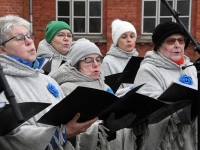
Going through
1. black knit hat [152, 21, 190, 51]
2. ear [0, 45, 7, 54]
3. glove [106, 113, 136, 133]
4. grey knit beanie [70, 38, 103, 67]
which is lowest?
glove [106, 113, 136, 133]

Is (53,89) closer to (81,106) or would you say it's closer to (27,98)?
(27,98)

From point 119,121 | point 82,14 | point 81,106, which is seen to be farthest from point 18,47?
point 82,14

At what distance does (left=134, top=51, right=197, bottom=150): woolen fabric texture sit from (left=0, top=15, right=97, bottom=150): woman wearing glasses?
2.83 ft

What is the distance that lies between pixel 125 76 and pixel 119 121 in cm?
182

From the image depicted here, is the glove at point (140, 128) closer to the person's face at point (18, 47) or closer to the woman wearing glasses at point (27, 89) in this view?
the woman wearing glasses at point (27, 89)

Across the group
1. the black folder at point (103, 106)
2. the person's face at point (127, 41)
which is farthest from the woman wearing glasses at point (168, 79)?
the person's face at point (127, 41)

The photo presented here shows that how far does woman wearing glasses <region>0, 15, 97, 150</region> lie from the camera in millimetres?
2756

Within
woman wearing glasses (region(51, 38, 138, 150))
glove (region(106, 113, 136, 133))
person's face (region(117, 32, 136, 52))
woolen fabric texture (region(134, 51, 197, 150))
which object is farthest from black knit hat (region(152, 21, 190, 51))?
person's face (region(117, 32, 136, 52))

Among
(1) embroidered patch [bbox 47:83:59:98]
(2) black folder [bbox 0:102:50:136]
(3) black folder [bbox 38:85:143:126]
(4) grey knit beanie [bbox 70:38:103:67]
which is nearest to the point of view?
(2) black folder [bbox 0:102:50:136]

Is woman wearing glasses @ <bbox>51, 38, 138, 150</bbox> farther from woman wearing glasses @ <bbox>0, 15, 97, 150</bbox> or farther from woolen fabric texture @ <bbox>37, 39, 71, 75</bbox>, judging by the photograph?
woolen fabric texture @ <bbox>37, 39, 71, 75</bbox>

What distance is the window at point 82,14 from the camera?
12.3 metres

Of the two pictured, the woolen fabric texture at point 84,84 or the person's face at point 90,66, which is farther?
the person's face at point 90,66

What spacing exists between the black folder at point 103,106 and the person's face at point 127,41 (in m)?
3.07

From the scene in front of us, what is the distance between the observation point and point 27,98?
2994mm
